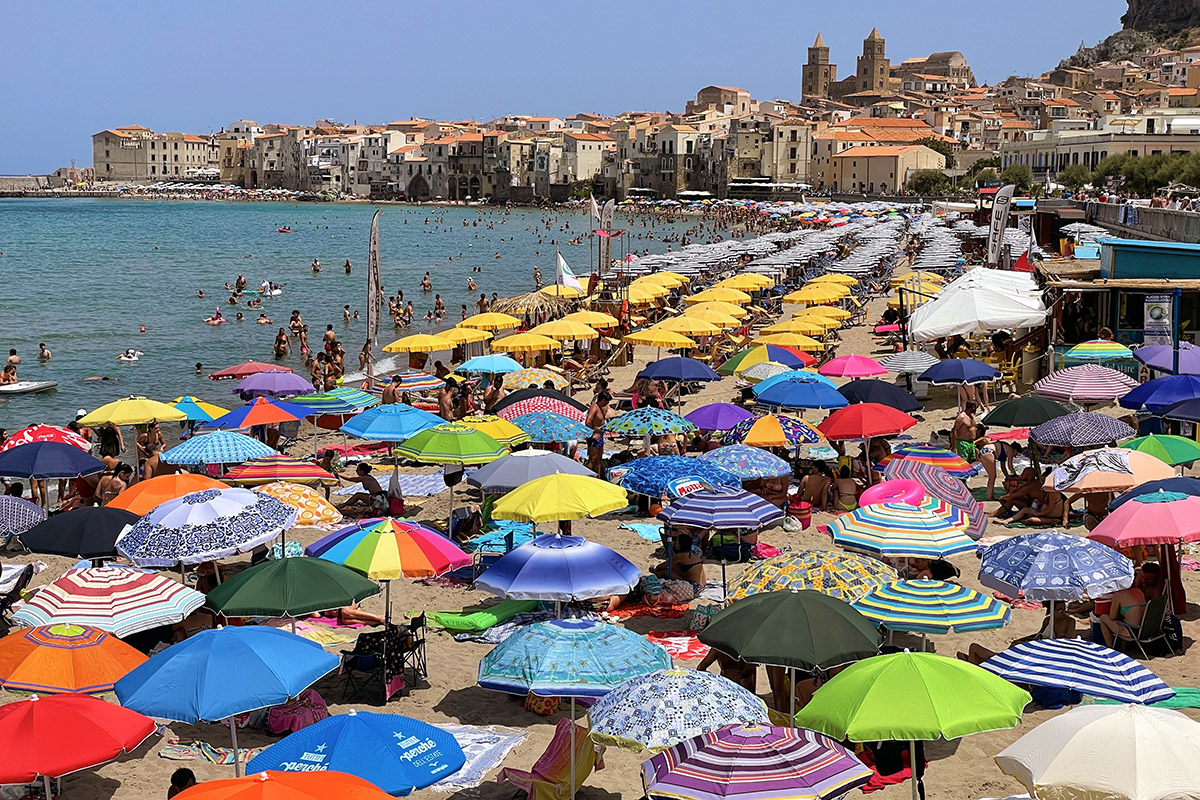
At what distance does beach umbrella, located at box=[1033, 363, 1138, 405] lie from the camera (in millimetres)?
14000

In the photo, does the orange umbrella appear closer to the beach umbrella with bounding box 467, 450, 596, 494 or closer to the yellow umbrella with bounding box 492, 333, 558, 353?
the beach umbrella with bounding box 467, 450, 596, 494

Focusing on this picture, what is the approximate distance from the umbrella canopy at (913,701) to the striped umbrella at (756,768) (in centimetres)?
33

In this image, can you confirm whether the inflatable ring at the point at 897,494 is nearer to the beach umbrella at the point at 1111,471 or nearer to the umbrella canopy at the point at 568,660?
the beach umbrella at the point at 1111,471

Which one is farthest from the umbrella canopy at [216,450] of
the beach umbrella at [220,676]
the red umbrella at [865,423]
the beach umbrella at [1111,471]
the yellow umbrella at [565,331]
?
the yellow umbrella at [565,331]

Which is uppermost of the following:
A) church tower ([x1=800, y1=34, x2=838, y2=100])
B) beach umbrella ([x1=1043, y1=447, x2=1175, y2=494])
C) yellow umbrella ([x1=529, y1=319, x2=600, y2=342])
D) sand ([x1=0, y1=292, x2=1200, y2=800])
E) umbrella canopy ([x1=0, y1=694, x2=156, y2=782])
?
church tower ([x1=800, y1=34, x2=838, y2=100])

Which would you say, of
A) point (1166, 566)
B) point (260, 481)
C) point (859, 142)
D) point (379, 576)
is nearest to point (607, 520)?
point (260, 481)

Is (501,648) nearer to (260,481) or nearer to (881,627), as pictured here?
(881,627)

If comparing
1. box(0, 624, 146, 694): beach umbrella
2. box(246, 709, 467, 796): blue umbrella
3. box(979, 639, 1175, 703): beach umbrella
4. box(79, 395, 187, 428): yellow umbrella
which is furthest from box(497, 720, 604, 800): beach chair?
box(79, 395, 187, 428): yellow umbrella

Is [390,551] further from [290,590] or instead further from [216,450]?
[216,450]

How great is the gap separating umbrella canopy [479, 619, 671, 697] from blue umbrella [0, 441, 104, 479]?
663 cm

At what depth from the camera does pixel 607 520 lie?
12.6 metres

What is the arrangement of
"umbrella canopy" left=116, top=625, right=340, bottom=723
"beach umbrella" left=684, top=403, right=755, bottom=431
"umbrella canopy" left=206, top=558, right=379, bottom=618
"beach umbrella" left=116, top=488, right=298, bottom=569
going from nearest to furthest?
1. "umbrella canopy" left=116, top=625, right=340, bottom=723
2. "umbrella canopy" left=206, top=558, right=379, bottom=618
3. "beach umbrella" left=116, top=488, right=298, bottom=569
4. "beach umbrella" left=684, top=403, right=755, bottom=431

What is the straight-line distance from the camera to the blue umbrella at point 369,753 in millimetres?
5098

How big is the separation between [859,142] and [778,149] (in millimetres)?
8309
